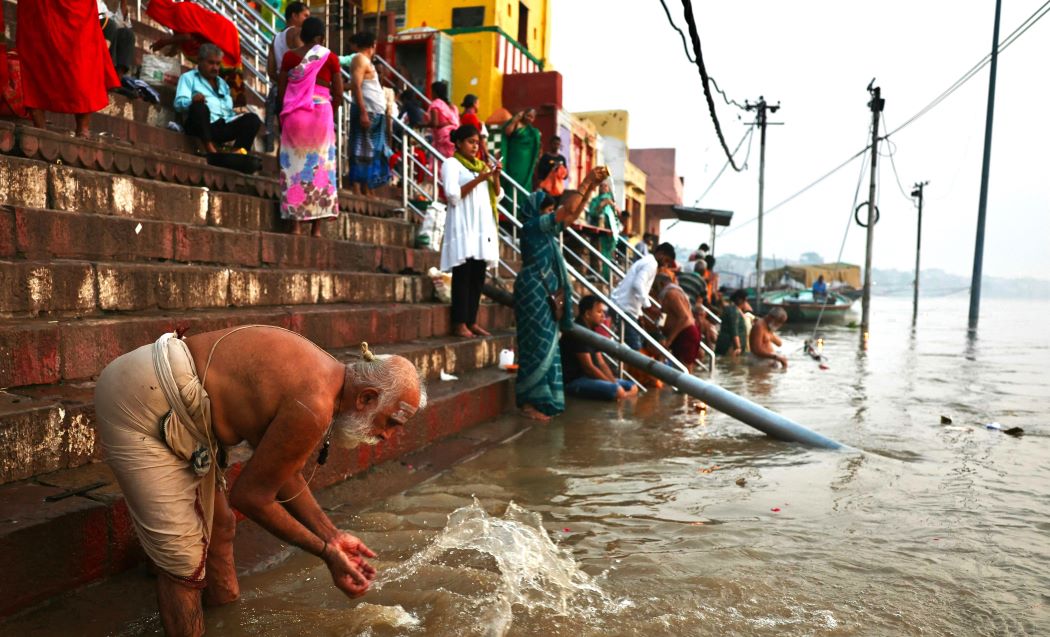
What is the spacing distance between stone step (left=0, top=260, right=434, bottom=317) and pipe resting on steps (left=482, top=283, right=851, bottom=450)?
6.92ft

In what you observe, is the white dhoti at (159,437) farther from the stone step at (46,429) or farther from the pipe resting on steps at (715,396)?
the pipe resting on steps at (715,396)

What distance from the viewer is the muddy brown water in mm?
2641

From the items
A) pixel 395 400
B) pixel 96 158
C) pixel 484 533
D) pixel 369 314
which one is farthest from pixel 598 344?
pixel 395 400

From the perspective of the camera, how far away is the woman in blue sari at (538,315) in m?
5.89

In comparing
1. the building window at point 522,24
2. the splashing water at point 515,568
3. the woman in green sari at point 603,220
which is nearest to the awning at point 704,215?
the building window at point 522,24

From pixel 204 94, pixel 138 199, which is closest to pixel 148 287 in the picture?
pixel 138 199

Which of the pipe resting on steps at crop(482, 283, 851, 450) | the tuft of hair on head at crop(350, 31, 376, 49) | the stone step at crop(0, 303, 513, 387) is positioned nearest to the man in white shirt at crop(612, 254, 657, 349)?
the pipe resting on steps at crop(482, 283, 851, 450)

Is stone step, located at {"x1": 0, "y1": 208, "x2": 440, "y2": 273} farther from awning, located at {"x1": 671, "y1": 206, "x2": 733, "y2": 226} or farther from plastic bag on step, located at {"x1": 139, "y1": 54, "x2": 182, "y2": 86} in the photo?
awning, located at {"x1": 671, "y1": 206, "x2": 733, "y2": 226}

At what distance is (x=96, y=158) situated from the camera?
4383 millimetres

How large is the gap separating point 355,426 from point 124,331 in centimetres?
169

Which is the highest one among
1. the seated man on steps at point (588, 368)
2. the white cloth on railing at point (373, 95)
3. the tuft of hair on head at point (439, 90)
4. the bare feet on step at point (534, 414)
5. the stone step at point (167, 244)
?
the tuft of hair on head at point (439, 90)

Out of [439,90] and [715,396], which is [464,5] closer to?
[439,90]

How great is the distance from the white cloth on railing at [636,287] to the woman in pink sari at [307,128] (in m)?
3.72

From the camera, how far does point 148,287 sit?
389cm
